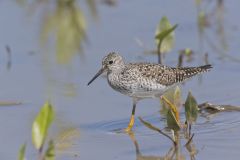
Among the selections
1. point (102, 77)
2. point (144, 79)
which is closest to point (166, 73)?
point (144, 79)

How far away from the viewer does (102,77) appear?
1027cm

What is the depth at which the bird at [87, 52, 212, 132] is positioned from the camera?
29.0 feet

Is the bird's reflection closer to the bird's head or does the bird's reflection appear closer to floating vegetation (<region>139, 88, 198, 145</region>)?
floating vegetation (<region>139, 88, 198, 145</region>)

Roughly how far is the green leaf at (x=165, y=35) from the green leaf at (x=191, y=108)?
204 cm

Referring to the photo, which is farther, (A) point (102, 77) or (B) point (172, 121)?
(A) point (102, 77)

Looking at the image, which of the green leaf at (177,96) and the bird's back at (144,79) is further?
the bird's back at (144,79)

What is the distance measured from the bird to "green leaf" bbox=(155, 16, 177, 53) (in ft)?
1.97

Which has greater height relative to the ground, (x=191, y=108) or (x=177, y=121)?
(x=191, y=108)

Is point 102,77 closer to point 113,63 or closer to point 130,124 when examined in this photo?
point 113,63

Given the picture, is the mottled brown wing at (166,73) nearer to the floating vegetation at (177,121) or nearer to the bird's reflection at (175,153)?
the floating vegetation at (177,121)

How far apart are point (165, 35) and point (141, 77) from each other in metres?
1.05

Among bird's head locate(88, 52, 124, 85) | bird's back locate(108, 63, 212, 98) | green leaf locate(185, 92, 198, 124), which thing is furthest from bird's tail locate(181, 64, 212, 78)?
green leaf locate(185, 92, 198, 124)

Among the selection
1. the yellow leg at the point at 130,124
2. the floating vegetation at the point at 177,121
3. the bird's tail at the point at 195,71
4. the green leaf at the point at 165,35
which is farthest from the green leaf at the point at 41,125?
the green leaf at the point at 165,35

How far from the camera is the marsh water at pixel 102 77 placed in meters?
7.80
